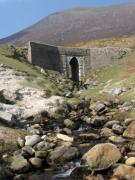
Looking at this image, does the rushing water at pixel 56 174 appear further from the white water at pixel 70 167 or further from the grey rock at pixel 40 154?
the grey rock at pixel 40 154

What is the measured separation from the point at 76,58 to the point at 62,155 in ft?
126

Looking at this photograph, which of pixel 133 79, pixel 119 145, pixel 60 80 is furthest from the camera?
pixel 60 80

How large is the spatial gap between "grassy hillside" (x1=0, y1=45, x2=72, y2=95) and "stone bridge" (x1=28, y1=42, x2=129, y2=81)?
3379 mm

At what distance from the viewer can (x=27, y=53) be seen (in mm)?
40469

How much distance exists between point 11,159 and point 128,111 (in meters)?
13.4

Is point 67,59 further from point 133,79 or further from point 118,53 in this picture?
point 133,79

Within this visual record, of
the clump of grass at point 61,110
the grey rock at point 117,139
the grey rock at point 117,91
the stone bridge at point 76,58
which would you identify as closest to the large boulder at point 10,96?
the clump of grass at point 61,110

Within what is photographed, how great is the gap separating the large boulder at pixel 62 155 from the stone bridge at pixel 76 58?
3179cm

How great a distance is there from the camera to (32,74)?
3197 centimetres

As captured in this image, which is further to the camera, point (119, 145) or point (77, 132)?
point (77, 132)

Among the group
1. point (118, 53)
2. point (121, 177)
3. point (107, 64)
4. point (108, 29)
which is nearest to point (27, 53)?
point (107, 64)

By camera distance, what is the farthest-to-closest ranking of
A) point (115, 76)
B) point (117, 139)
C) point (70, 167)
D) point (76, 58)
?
point (76, 58) < point (115, 76) < point (117, 139) < point (70, 167)

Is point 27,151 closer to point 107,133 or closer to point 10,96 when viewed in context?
point 107,133

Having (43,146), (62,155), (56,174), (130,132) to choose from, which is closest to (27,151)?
(43,146)
